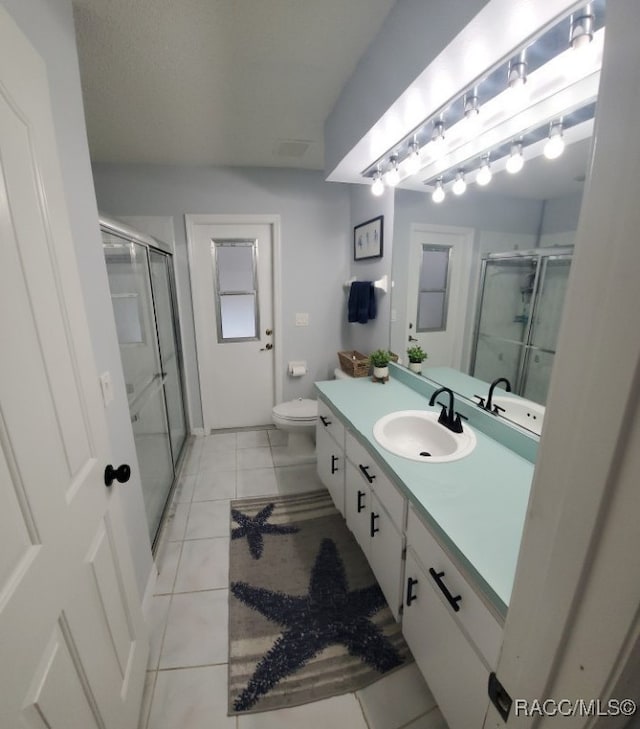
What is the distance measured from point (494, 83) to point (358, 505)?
178 cm

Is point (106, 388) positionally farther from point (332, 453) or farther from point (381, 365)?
point (381, 365)

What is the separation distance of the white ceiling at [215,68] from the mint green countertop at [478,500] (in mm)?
1643

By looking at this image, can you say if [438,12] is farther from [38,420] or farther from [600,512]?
[38,420]

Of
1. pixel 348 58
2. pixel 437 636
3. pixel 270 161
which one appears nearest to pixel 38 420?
pixel 437 636

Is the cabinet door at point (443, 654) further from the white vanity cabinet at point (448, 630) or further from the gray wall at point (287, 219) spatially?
the gray wall at point (287, 219)

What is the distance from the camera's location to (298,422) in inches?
100.0

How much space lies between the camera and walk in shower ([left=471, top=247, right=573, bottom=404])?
111 centimetres

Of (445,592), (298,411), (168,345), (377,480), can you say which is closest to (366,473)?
(377,480)

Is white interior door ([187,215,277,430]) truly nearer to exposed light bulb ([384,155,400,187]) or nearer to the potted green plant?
the potted green plant

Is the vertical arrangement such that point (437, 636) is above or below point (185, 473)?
above

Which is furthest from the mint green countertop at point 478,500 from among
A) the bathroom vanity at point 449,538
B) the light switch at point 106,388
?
the light switch at point 106,388

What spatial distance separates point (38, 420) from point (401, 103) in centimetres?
154

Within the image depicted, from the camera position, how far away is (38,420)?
0.64 metres

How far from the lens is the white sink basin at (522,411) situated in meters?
1.21
